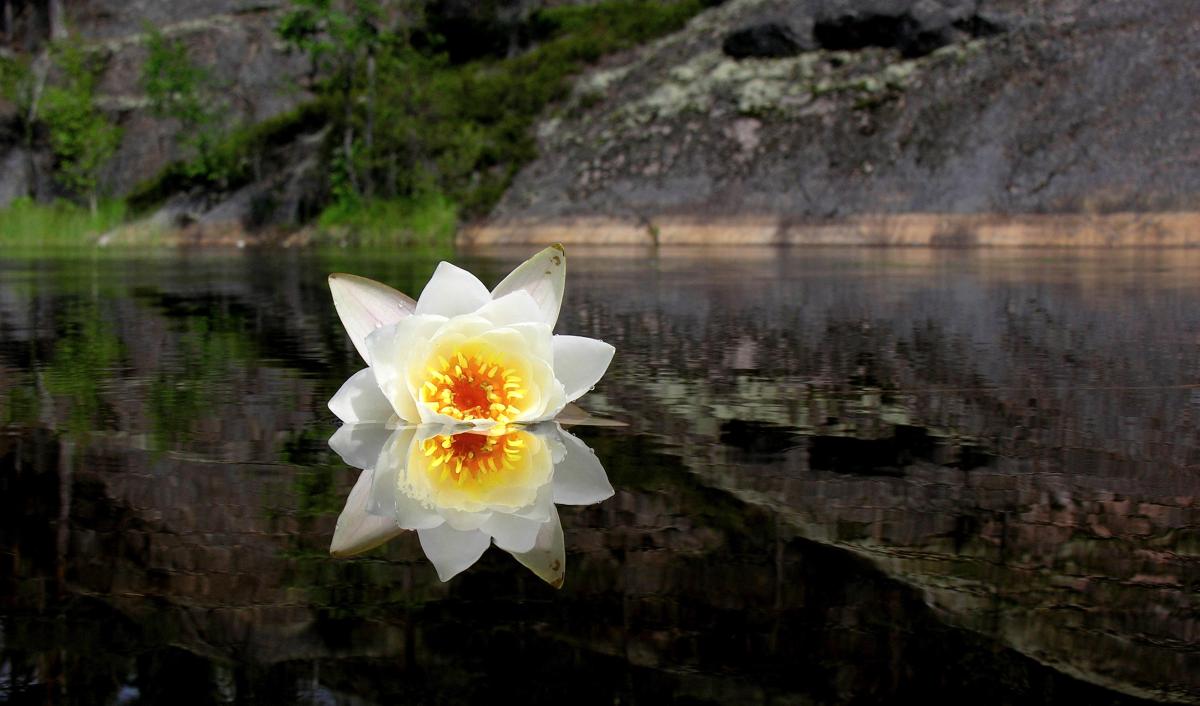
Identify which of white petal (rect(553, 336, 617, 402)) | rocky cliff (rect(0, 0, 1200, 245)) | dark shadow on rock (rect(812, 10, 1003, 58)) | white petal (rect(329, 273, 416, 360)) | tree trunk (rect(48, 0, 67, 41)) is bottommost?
white petal (rect(553, 336, 617, 402))

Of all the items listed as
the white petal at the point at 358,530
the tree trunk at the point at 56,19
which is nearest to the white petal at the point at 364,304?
the white petal at the point at 358,530

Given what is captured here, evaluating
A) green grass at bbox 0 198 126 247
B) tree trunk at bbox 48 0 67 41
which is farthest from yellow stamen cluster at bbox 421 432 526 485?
tree trunk at bbox 48 0 67 41

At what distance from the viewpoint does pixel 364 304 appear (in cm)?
164

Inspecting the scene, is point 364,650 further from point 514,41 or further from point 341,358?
point 514,41

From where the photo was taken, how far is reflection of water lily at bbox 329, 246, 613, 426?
1477 mm

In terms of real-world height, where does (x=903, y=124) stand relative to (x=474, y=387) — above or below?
above

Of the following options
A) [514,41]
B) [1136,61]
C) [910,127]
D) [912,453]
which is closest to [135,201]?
[514,41]

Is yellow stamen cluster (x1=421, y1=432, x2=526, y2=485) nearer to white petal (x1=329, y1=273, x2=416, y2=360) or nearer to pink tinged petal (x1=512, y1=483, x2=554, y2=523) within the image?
pink tinged petal (x1=512, y1=483, x2=554, y2=523)

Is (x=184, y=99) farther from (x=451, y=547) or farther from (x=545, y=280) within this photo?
(x=451, y=547)

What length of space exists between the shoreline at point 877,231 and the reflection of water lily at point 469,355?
459 inches

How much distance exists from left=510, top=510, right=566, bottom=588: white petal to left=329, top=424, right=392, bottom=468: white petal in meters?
0.40

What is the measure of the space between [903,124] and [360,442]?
14055 millimetres

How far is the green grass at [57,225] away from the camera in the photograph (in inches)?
877

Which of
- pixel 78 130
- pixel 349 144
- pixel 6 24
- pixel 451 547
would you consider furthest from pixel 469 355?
pixel 6 24
